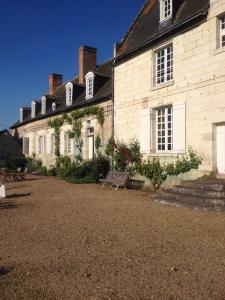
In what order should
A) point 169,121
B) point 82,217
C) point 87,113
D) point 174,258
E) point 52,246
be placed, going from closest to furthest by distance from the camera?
point 174,258, point 52,246, point 82,217, point 169,121, point 87,113

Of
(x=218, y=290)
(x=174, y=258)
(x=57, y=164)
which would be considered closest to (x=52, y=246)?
(x=174, y=258)

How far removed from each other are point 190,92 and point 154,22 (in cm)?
440

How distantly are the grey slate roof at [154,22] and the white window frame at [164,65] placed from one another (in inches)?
23.1

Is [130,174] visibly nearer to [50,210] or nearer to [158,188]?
[158,188]

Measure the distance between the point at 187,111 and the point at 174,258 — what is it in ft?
23.5

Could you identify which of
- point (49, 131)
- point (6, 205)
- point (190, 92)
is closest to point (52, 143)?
point (49, 131)

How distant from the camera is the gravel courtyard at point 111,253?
12.0 feet

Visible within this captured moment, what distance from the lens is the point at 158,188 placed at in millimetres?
12398

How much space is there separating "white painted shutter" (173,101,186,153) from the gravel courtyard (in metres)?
3.09

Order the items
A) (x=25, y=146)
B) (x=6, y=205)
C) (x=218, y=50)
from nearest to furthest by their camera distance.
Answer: (x=6, y=205)
(x=218, y=50)
(x=25, y=146)

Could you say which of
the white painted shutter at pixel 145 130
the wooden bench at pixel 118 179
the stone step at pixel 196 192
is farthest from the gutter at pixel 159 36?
the stone step at pixel 196 192

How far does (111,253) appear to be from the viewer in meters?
4.90

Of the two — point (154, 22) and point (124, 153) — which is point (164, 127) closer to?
point (124, 153)

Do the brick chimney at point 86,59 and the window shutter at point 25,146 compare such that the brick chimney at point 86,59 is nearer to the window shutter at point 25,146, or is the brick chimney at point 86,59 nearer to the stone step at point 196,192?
the window shutter at point 25,146
